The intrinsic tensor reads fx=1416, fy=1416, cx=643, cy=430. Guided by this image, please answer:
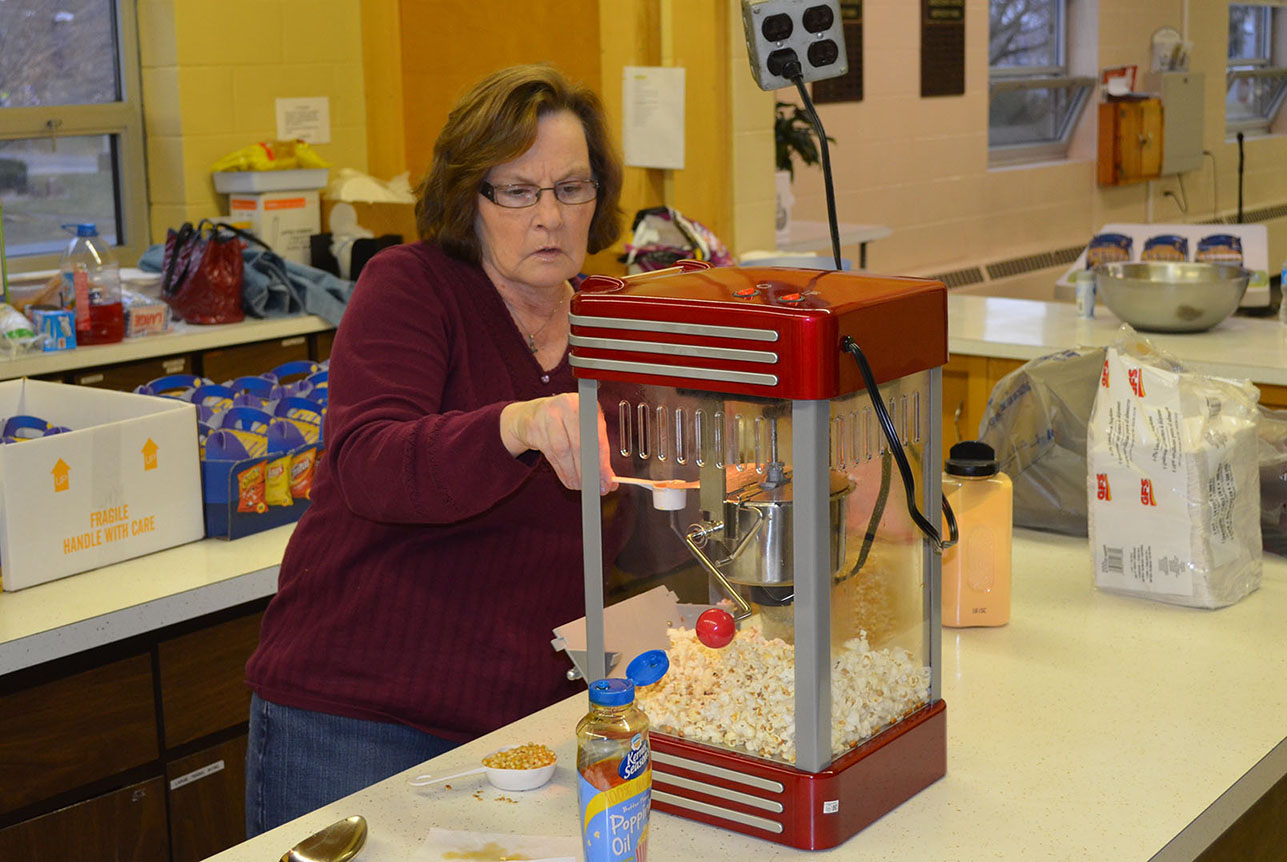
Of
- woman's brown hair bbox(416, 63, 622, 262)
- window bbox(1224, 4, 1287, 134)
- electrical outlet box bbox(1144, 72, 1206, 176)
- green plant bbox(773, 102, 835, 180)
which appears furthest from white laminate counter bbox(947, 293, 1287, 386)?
window bbox(1224, 4, 1287, 134)

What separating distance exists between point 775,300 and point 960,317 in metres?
2.83

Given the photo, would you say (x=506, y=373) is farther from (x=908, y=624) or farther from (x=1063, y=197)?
(x=1063, y=197)

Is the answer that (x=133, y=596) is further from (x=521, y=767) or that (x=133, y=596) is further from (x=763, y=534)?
(x=763, y=534)

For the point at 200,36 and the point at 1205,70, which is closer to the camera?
the point at 200,36

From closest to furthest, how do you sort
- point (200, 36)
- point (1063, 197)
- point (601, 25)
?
point (601, 25) → point (200, 36) → point (1063, 197)

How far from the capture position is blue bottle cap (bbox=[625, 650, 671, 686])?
1.28 m

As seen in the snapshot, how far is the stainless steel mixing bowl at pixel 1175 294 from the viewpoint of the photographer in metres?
3.48

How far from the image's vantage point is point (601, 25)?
3.93 m

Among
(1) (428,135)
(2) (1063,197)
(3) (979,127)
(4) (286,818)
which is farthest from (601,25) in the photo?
(2) (1063,197)

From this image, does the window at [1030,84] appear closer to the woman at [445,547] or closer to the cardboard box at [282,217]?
the cardboard box at [282,217]

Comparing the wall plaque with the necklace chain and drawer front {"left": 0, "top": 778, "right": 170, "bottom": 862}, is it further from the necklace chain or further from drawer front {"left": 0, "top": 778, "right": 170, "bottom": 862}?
drawer front {"left": 0, "top": 778, "right": 170, "bottom": 862}

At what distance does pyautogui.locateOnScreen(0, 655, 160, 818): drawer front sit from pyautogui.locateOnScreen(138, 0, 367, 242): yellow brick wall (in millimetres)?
2554

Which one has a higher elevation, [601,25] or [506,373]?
[601,25]

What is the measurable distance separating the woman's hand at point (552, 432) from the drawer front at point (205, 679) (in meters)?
1.02
